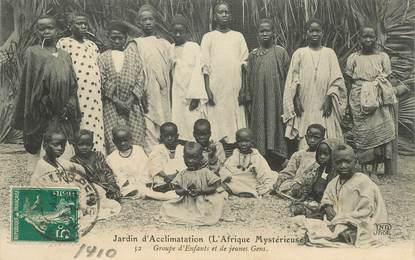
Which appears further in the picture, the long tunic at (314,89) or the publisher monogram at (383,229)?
the long tunic at (314,89)

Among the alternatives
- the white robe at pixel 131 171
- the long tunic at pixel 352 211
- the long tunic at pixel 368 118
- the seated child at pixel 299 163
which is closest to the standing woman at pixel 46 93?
the white robe at pixel 131 171

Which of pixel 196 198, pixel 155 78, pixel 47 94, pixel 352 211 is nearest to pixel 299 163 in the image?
pixel 352 211

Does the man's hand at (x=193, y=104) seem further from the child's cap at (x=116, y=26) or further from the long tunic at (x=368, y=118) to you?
the long tunic at (x=368, y=118)

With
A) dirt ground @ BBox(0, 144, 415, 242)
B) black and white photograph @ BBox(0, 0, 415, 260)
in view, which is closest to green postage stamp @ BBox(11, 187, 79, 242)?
black and white photograph @ BBox(0, 0, 415, 260)

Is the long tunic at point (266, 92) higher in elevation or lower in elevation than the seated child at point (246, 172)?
higher

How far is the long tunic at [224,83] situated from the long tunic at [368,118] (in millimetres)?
820

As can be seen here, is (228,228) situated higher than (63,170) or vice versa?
(63,170)

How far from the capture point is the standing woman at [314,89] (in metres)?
5.16

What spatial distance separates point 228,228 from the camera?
5078 mm

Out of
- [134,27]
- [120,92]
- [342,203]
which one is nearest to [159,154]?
[120,92]

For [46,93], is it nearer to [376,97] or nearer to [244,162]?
[244,162]

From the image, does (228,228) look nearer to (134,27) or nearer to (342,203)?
(342,203)

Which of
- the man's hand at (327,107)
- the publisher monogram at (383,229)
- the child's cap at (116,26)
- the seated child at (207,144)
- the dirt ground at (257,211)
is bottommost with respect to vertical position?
the publisher monogram at (383,229)

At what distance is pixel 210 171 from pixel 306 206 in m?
0.75
